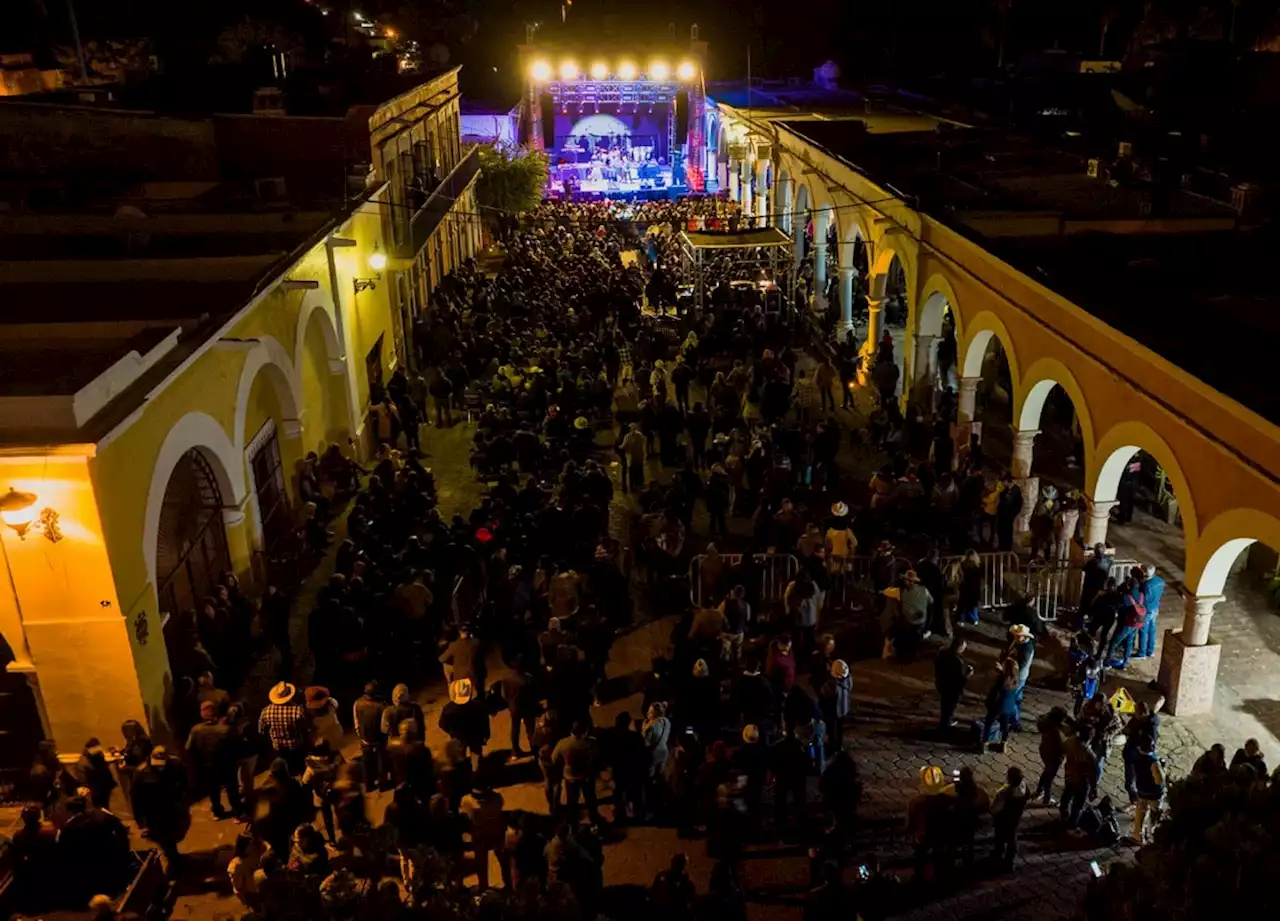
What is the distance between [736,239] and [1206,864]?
18.7m

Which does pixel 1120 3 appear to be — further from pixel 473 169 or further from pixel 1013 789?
pixel 1013 789

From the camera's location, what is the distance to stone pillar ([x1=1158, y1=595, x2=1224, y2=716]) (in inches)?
413

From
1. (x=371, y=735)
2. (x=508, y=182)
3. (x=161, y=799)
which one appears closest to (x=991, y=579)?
(x=371, y=735)

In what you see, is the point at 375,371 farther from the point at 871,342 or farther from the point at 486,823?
the point at 486,823

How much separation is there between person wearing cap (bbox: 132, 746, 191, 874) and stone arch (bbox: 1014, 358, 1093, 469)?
9.84m

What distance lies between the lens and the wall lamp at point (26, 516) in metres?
8.25

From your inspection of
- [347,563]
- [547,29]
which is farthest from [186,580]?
[547,29]

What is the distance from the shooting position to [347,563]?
1134cm

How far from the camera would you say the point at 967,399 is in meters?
16.6

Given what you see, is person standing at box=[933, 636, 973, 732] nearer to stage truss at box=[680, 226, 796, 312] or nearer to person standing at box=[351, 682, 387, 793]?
person standing at box=[351, 682, 387, 793]

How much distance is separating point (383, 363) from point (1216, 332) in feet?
45.0

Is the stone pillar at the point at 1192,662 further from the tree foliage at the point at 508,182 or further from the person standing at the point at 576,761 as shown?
the tree foliage at the point at 508,182

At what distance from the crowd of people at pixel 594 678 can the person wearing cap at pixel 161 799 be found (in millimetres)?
26

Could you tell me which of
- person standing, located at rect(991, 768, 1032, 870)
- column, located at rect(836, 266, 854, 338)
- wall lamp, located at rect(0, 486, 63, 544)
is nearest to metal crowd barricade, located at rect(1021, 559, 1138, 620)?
person standing, located at rect(991, 768, 1032, 870)
